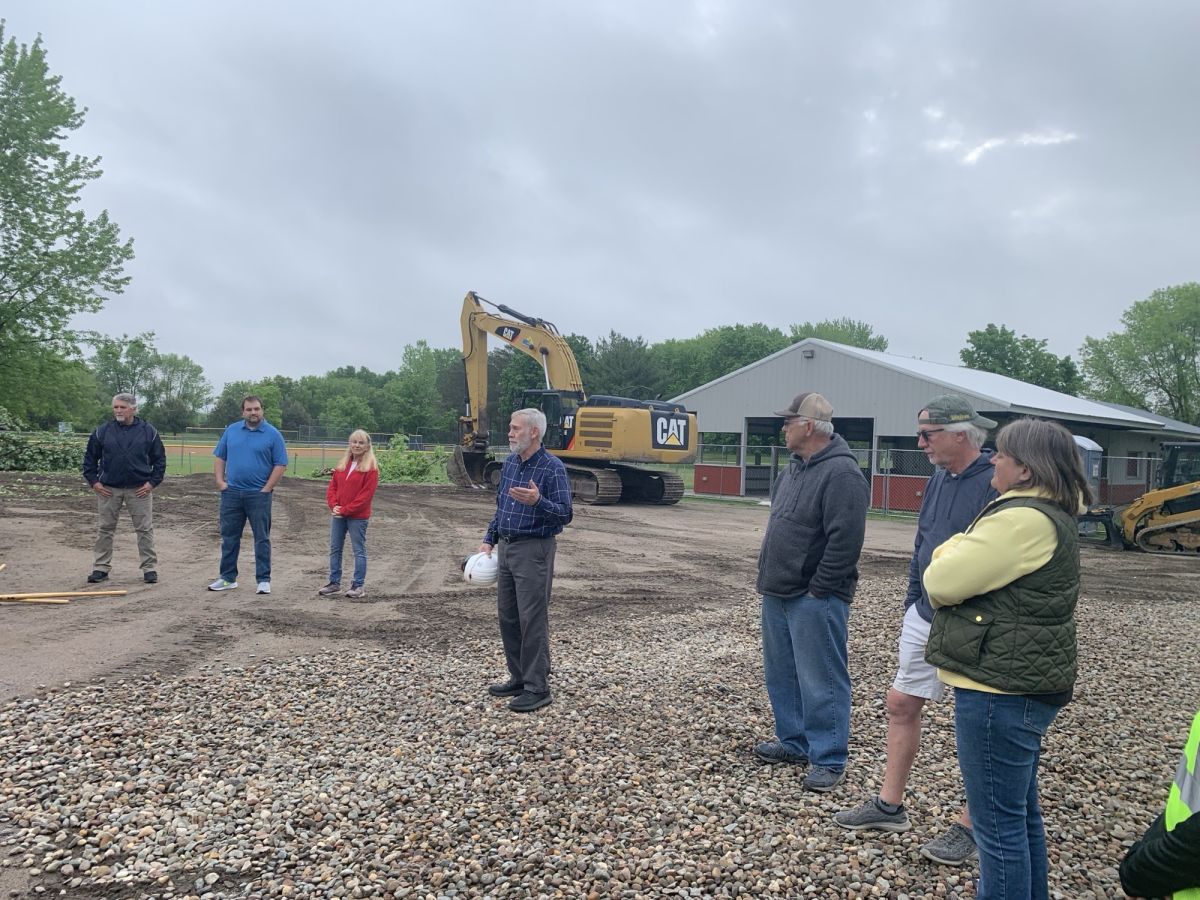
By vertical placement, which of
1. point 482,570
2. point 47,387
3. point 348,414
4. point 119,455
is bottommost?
point 482,570

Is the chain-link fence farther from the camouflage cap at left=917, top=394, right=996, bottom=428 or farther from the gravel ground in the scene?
the camouflage cap at left=917, top=394, right=996, bottom=428

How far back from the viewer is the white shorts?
10.6 ft

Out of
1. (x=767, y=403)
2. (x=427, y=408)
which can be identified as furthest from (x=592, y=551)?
(x=427, y=408)

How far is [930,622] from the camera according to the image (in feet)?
10.7

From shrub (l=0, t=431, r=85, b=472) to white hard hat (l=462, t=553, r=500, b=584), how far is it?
23.0 meters

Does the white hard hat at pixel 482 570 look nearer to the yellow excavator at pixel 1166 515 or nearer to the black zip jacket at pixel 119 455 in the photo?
the black zip jacket at pixel 119 455

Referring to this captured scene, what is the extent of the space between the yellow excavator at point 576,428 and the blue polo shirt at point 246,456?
1259 centimetres

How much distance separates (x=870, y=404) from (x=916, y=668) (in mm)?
22374

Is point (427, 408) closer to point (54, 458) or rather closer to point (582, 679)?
point (54, 458)

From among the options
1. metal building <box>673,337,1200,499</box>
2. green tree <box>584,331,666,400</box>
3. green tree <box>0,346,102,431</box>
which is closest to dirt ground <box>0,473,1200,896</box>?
metal building <box>673,337,1200,499</box>

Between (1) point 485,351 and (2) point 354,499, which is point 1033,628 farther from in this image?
(1) point 485,351

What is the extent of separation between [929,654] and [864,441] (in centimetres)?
3079

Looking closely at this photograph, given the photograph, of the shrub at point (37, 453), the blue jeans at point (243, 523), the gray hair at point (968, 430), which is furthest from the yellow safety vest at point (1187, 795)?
the shrub at point (37, 453)

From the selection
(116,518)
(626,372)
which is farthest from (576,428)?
(626,372)
